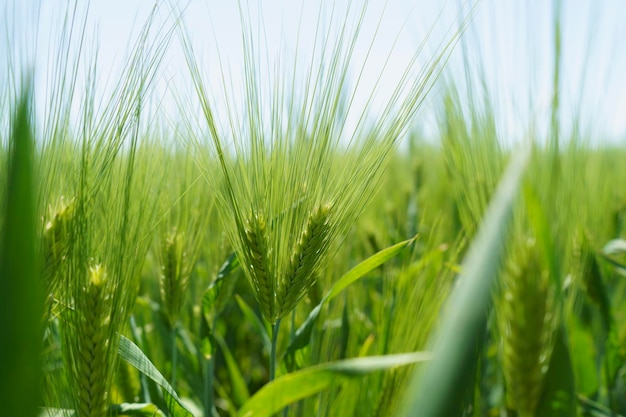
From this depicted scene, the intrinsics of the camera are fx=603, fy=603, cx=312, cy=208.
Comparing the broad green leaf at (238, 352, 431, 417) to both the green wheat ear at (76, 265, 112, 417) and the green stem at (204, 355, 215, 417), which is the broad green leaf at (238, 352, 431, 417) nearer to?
the green wheat ear at (76, 265, 112, 417)

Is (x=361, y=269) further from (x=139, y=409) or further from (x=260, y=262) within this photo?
(x=139, y=409)

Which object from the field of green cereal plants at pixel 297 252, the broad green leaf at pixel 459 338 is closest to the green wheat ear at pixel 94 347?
the field of green cereal plants at pixel 297 252

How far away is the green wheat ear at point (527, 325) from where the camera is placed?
533mm

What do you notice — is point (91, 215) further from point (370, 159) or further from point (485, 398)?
point (485, 398)

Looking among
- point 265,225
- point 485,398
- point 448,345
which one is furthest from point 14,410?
point 485,398

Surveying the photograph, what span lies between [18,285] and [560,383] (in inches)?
17.1

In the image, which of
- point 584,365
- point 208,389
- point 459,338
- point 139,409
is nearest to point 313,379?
point 459,338

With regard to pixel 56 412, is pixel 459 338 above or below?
above

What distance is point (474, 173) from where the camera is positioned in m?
0.66

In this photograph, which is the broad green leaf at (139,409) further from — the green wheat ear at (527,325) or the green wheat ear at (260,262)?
the green wheat ear at (527,325)

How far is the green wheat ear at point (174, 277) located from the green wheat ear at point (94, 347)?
0.78ft

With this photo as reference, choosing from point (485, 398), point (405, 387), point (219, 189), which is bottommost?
point (485, 398)

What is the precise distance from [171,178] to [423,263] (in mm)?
393

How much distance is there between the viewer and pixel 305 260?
0.65 meters
